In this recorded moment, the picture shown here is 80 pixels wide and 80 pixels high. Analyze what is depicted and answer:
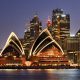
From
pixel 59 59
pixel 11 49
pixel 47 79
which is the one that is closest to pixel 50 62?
pixel 59 59

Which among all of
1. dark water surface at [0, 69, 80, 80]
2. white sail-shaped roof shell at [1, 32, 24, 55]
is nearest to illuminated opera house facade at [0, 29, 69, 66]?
white sail-shaped roof shell at [1, 32, 24, 55]

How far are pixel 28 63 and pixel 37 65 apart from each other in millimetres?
3674

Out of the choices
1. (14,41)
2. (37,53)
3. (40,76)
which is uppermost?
(14,41)

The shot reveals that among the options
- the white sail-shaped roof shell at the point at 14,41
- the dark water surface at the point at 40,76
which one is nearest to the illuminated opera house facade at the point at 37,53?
the white sail-shaped roof shell at the point at 14,41

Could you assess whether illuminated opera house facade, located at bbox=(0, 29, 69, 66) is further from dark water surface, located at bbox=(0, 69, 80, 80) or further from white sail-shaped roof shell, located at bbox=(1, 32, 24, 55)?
dark water surface, located at bbox=(0, 69, 80, 80)

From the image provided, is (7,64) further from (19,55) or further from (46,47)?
(46,47)

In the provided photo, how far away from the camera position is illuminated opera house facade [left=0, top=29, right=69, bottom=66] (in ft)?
582

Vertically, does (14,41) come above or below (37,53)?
above

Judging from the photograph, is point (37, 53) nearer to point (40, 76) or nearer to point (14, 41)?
point (14, 41)

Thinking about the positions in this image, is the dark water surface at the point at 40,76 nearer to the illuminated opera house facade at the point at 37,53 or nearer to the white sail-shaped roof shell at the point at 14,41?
the illuminated opera house facade at the point at 37,53

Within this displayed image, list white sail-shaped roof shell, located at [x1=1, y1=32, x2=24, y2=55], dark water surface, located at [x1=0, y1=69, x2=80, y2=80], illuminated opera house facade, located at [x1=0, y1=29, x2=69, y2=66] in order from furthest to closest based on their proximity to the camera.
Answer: white sail-shaped roof shell, located at [x1=1, y1=32, x2=24, y2=55] < illuminated opera house facade, located at [x1=0, y1=29, x2=69, y2=66] < dark water surface, located at [x1=0, y1=69, x2=80, y2=80]

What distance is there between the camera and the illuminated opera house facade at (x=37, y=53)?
177m

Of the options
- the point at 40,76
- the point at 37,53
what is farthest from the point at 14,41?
the point at 40,76

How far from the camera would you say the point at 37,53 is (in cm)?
18225
